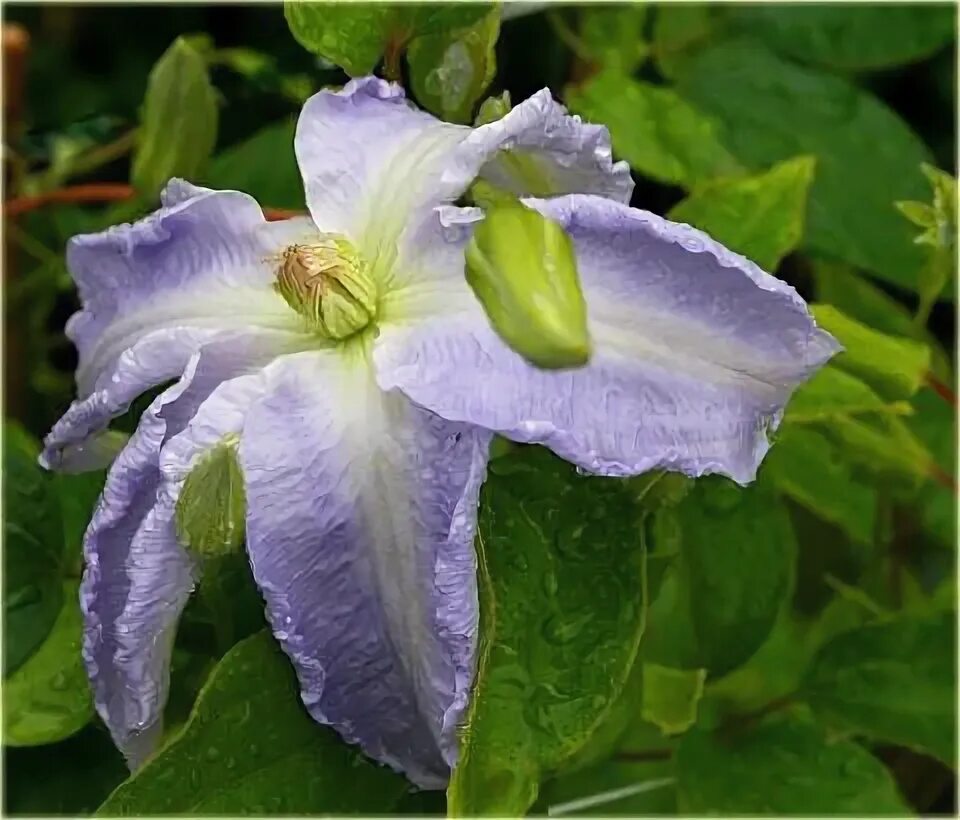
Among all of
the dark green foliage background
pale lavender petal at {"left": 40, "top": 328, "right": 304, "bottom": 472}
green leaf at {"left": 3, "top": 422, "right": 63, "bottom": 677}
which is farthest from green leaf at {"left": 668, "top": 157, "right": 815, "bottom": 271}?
green leaf at {"left": 3, "top": 422, "right": 63, "bottom": 677}

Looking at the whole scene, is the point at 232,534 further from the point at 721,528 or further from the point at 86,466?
the point at 721,528

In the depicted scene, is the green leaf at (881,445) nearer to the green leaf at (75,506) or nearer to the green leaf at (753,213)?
the green leaf at (753,213)

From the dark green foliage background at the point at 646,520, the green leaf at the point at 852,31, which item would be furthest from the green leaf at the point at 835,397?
the green leaf at the point at 852,31

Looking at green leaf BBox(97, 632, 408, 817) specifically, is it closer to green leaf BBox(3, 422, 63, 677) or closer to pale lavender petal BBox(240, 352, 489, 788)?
pale lavender petal BBox(240, 352, 489, 788)

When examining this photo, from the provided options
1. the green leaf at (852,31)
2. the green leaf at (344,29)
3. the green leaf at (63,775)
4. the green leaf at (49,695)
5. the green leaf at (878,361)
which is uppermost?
the green leaf at (344,29)

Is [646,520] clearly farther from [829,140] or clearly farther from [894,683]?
[829,140]

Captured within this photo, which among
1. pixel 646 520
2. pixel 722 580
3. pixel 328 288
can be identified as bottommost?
pixel 722 580

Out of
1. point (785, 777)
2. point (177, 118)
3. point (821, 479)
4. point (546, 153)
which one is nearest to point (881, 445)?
point (821, 479)
